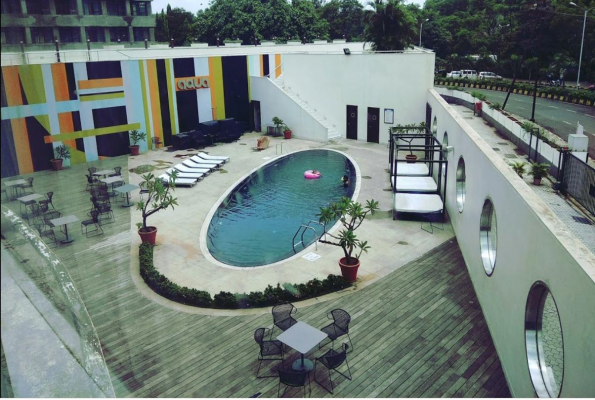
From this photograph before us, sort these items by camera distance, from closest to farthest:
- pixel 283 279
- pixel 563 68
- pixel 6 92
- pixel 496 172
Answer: pixel 6 92 → pixel 496 172 → pixel 283 279 → pixel 563 68

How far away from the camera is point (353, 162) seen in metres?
25.9

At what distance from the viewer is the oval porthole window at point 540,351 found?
7121 millimetres

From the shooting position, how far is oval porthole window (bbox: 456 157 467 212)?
49.0ft

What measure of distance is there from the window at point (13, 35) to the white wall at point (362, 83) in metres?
26.5

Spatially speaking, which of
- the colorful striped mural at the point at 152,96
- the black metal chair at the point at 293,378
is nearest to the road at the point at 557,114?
the black metal chair at the point at 293,378

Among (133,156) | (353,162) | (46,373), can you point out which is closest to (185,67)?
(133,156)

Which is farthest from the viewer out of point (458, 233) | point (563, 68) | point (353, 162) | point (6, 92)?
point (563, 68)

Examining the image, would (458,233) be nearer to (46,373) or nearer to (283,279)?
(283,279)

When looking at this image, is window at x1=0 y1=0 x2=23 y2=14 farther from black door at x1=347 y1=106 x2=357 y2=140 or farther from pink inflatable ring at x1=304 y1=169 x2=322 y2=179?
black door at x1=347 y1=106 x2=357 y2=140

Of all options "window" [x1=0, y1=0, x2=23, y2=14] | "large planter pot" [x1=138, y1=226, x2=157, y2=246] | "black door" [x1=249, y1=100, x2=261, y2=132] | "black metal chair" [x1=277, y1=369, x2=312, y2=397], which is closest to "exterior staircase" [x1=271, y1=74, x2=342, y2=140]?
"black door" [x1=249, y1=100, x2=261, y2=132]

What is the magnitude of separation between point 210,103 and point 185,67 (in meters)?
2.87

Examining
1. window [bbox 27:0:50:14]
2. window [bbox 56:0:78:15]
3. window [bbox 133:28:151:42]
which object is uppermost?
window [bbox 133:28:151:42]

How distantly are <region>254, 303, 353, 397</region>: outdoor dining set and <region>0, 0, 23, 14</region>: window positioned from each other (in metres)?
6.91

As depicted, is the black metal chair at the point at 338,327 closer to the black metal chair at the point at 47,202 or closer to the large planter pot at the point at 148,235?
the black metal chair at the point at 47,202
